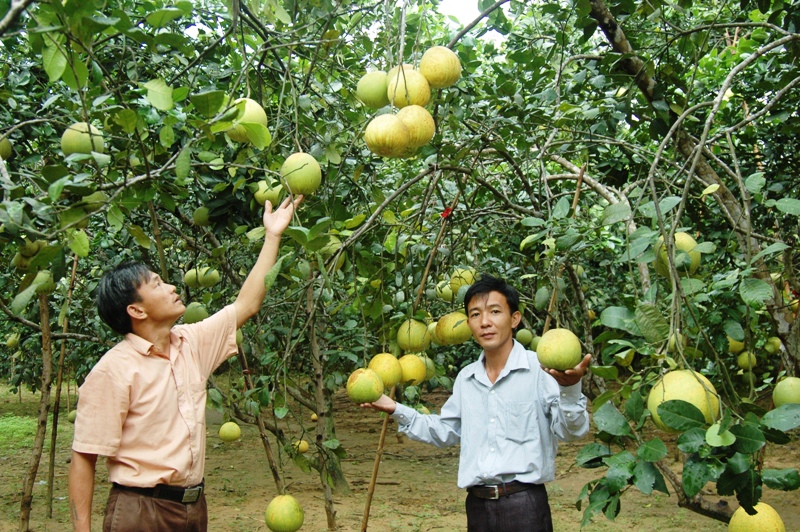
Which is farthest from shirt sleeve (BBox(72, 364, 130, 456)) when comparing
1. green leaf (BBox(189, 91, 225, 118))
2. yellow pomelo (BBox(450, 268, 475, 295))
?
yellow pomelo (BBox(450, 268, 475, 295))

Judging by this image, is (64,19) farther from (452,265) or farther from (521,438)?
(452,265)

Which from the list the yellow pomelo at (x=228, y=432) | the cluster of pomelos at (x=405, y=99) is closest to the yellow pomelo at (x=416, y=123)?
the cluster of pomelos at (x=405, y=99)

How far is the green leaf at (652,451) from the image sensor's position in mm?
1176

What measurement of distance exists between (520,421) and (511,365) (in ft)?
0.60

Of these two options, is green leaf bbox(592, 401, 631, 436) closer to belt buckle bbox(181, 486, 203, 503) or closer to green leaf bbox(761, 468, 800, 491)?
green leaf bbox(761, 468, 800, 491)

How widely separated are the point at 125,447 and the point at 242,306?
0.57m

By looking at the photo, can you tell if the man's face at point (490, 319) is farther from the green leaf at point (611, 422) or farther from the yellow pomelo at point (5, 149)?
the yellow pomelo at point (5, 149)

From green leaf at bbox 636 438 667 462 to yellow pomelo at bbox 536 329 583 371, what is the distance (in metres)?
0.76

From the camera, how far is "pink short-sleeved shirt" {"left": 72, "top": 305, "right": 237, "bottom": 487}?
6.55ft

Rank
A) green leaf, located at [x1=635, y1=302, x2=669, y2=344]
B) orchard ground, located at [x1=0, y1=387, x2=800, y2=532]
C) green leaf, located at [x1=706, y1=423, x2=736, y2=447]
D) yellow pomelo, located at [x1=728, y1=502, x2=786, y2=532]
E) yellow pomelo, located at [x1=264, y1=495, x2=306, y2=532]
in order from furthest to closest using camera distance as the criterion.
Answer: orchard ground, located at [x1=0, y1=387, x2=800, y2=532] < yellow pomelo, located at [x1=264, y1=495, x2=306, y2=532] < yellow pomelo, located at [x1=728, y1=502, x2=786, y2=532] < green leaf, located at [x1=635, y1=302, x2=669, y2=344] < green leaf, located at [x1=706, y1=423, x2=736, y2=447]

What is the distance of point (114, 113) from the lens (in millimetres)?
1576

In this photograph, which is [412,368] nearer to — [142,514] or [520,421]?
[520,421]

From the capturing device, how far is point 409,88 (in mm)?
1808

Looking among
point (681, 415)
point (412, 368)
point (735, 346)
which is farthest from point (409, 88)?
point (735, 346)
